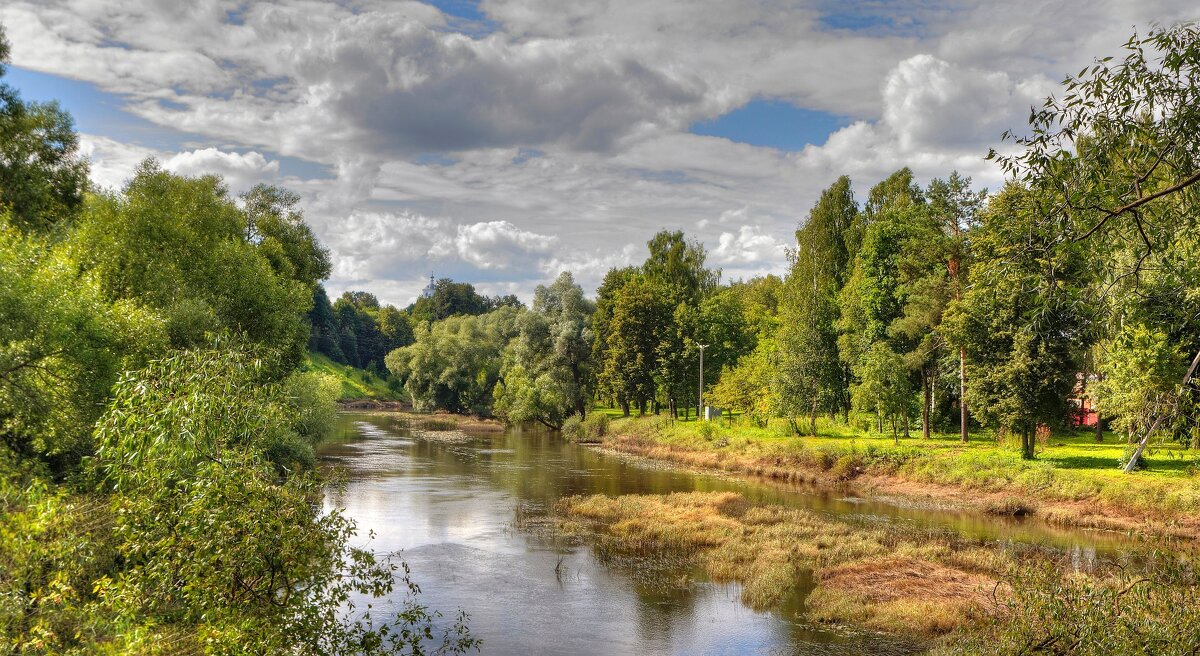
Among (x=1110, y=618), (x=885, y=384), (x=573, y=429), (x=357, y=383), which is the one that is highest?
(x=885, y=384)

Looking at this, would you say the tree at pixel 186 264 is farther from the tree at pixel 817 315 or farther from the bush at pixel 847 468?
the tree at pixel 817 315

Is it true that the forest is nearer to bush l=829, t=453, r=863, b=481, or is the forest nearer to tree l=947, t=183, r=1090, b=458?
tree l=947, t=183, r=1090, b=458

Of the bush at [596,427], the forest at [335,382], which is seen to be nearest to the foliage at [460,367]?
the forest at [335,382]

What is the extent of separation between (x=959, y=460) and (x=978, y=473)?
1996 millimetres

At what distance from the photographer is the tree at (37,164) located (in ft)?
100

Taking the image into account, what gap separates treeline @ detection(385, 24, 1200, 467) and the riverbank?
2.35 metres

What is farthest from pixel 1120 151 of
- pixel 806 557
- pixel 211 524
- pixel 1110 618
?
pixel 806 557

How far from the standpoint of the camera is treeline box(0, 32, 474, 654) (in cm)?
914

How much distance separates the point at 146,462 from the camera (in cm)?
948

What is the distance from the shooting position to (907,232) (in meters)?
52.3

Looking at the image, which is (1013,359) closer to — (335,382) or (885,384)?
(885,384)

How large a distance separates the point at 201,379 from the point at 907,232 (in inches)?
1995

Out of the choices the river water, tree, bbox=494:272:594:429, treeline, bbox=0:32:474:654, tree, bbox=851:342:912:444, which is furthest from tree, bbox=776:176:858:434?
treeline, bbox=0:32:474:654

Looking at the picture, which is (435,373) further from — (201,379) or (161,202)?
(201,379)
